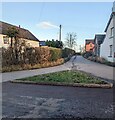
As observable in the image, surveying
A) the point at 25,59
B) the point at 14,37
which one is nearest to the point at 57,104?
the point at 25,59

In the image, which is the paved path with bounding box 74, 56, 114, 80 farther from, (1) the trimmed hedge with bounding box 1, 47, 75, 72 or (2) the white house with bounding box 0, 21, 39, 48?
(2) the white house with bounding box 0, 21, 39, 48

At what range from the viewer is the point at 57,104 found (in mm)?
→ 7391

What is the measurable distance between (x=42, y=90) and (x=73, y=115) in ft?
13.1

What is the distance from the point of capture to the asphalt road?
20.5 feet

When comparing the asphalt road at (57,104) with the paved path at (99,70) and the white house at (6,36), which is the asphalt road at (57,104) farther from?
the white house at (6,36)

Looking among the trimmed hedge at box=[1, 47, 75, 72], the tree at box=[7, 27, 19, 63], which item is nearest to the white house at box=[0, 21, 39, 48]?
the tree at box=[7, 27, 19, 63]

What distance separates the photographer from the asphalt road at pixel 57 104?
6.24m

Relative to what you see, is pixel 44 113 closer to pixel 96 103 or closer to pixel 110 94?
pixel 96 103

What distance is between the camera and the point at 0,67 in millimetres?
18125

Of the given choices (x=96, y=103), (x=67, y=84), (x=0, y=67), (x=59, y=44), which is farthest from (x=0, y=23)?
(x=96, y=103)

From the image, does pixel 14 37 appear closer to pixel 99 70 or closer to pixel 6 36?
pixel 6 36

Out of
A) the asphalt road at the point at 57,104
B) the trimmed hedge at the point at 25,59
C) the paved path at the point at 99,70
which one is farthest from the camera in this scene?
the trimmed hedge at the point at 25,59

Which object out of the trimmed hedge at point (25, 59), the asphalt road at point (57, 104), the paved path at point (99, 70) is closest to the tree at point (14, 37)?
the trimmed hedge at point (25, 59)

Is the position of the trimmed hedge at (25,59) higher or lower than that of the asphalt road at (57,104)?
higher
